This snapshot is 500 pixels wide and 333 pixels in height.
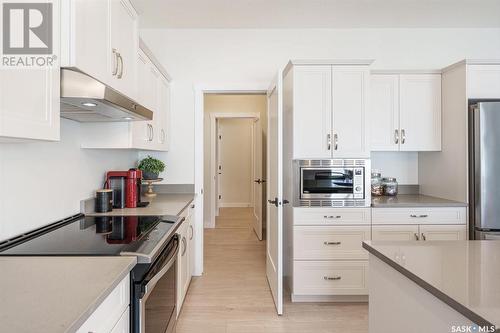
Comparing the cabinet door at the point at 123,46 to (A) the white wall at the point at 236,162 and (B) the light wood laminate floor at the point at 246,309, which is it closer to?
(B) the light wood laminate floor at the point at 246,309

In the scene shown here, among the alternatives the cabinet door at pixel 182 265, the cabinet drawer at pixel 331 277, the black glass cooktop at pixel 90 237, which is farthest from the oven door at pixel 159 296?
the cabinet drawer at pixel 331 277

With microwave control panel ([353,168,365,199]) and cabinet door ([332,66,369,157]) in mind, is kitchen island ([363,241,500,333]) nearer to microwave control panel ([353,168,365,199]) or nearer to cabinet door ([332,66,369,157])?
microwave control panel ([353,168,365,199])

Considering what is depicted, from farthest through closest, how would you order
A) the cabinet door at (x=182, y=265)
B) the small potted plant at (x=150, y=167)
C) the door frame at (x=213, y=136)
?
the door frame at (x=213, y=136) → the small potted plant at (x=150, y=167) → the cabinet door at (x=182, y=265)

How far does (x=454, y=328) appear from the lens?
84cm

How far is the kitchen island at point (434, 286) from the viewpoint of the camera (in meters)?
0.80

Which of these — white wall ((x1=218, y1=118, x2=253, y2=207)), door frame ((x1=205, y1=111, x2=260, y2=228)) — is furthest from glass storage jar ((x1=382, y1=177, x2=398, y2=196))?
white wall ((x1=218, y1=118, x2=253, y2=207))

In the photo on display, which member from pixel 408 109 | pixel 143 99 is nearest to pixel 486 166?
pixel 408 109

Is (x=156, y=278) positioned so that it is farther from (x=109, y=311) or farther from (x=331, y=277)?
Answer: (x=331, y=277)

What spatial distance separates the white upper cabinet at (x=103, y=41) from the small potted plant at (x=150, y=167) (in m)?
1.11

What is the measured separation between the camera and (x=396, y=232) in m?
2.58

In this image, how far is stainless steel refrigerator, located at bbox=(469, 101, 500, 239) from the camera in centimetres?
238

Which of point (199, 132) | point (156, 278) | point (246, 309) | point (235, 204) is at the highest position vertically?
point (199, 132)

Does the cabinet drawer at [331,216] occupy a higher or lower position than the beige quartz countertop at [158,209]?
lower

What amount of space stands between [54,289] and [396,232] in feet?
8.32
